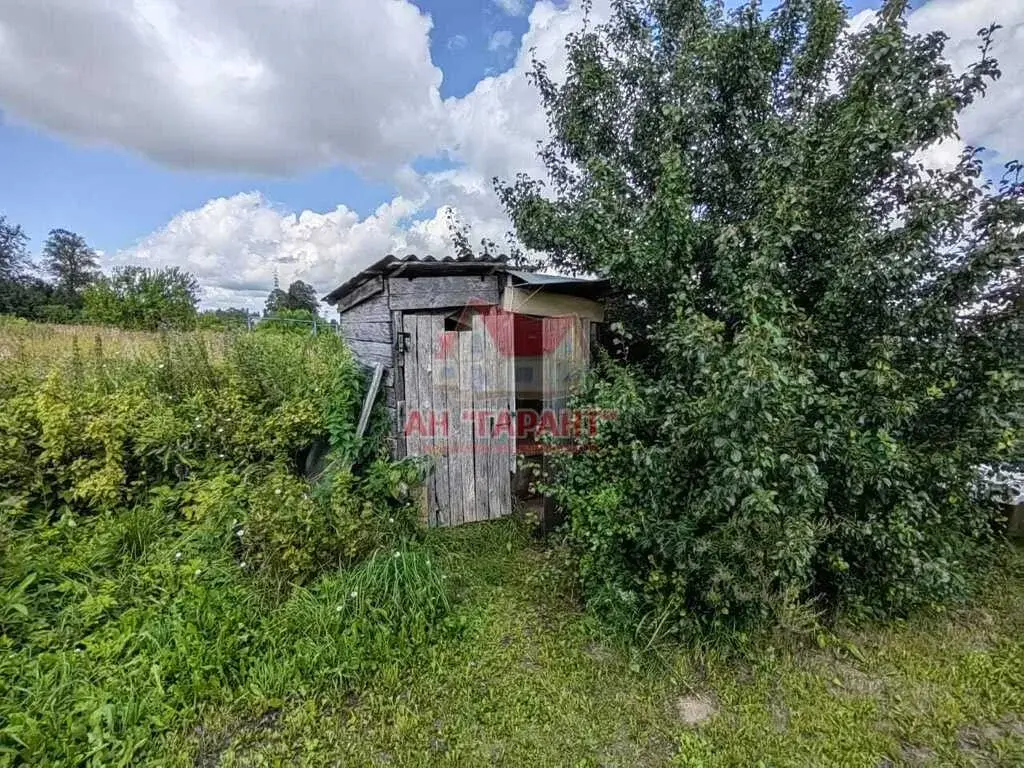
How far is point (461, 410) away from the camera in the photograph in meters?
3.81

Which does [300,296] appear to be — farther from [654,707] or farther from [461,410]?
[654,707]

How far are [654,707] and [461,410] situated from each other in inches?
97.8

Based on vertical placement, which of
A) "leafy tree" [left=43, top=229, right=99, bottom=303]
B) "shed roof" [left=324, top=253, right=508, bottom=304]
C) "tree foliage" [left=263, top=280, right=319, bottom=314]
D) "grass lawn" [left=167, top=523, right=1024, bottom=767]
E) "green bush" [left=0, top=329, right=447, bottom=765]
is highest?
"leafy tree" [left=43, top=229, right=99, bottom=303]

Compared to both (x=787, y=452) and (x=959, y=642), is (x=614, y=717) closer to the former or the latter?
(x=787, y=452)

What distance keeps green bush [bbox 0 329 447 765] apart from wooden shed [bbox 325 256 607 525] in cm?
36

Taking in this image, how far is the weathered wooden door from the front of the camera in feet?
11.9

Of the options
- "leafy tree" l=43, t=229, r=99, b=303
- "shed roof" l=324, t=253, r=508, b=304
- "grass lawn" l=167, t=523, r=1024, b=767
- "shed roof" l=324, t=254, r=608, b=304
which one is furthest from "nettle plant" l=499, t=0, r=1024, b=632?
"leafy tree" l=43, t=229, r=99, b=303

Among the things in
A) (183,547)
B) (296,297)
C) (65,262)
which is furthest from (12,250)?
(183,547)

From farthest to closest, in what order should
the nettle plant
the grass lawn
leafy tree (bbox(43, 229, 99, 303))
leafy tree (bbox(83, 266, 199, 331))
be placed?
leafy tree (bbox(43, 229, 99, 303)), leafy tree (bbox(83, 266, 199, 331)), the nettle plant, the grass lawn

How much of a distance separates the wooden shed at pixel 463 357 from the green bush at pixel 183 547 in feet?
1.17

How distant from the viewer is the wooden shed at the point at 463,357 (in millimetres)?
3586

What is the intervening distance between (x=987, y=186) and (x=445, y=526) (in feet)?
14.3

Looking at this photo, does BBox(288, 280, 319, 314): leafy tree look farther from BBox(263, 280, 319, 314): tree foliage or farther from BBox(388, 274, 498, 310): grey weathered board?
BBox(388, 274, 498, 310): grey weathered board

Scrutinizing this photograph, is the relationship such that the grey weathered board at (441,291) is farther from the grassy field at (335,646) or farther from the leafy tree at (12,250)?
the leafy tree at (12,250)
